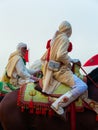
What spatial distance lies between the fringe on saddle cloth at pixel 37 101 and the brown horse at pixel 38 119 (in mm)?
105

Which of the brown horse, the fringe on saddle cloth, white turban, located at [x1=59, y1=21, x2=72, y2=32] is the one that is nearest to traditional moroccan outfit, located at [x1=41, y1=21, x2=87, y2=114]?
white turban, located at [x1=59, y1=21, x2=72, y2=32]

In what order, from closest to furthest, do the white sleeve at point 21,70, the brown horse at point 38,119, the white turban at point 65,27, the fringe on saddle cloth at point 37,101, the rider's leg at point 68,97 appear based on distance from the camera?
the rider's leg at point 68,97
the brown horse at point 38,119
the fringe on saddle cloth at point 37,101
the white turban at point 65,27
the white sleeve at point 21,70

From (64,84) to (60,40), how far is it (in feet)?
2.77

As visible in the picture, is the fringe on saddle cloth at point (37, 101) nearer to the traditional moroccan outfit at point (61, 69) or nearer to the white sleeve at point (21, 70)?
the traditional moroccan outfit at point (61, 69)

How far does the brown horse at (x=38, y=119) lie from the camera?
8.69m

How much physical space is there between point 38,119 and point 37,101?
0.34m

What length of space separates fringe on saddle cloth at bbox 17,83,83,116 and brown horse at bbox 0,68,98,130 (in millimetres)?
105

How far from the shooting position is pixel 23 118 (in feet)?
29.3

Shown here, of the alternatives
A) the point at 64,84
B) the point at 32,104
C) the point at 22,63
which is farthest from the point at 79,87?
the point at 22,63

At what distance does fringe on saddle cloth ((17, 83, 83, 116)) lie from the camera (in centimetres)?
879

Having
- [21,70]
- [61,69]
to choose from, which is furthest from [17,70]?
[61,69]

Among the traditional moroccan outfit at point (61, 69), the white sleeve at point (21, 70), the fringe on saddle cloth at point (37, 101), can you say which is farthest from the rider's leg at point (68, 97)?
the white sleeve at point (21, 70)

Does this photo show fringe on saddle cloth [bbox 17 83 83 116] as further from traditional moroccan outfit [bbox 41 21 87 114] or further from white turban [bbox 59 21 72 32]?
white turban [bbox 59 21 72 32]

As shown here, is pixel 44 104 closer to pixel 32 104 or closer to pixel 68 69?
pixel 32 104
